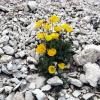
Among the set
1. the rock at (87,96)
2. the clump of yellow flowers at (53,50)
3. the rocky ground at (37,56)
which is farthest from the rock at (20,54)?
the rock at (87,96)

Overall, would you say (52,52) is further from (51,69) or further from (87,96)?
(87,96)

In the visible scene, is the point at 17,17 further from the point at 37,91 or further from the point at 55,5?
the point at 37,91

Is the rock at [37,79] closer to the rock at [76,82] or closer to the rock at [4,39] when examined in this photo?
the rock at [76,82]

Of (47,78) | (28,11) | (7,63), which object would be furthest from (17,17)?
(47,78)

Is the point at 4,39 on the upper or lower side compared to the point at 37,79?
upper

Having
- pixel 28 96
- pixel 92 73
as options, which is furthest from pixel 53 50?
pixel 28 96

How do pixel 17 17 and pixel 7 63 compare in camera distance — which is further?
pixel 17 17

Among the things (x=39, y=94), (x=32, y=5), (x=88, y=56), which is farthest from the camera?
(x=32, y=5)
